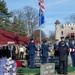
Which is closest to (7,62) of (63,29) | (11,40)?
(11,40)

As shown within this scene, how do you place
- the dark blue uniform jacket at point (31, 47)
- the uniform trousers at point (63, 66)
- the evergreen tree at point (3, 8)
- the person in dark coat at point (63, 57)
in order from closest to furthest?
1. the person in dark coat at point (63, 57)
2. the uniform trousers at point (63, 66)
3. the dark blue uniform jacket at point (31, 47)
4. the evergreen tree at point (3, 8)

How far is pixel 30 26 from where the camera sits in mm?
83562

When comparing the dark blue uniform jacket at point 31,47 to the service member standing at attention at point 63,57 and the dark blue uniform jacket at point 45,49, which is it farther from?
the service member standing at attention at point 63,57

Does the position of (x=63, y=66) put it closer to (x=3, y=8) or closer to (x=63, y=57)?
(x=63, y=57)

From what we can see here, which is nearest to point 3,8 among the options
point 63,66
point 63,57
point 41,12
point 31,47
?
point 41,12

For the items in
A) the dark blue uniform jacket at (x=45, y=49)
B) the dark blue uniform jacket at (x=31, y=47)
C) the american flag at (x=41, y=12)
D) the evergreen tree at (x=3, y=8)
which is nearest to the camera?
the dark blue uniform jacket at (x=31, y=47)

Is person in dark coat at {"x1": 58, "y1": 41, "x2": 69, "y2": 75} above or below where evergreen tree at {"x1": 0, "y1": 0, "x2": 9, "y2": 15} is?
below

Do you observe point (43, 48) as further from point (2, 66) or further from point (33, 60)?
point (2, 66)

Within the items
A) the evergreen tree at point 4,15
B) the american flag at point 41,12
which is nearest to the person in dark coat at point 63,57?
the american flag at point 41,12

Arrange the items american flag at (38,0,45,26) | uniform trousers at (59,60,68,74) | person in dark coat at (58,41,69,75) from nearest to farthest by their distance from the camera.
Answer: person in dark coat at (58,41,69,75) < uniform trousers at (59,60,68,74) < american flag at (38,0,45,26)

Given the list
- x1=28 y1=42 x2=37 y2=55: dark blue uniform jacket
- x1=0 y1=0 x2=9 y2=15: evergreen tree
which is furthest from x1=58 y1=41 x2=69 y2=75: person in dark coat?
x1=0 y1=0 x2=9 y2=15: evergreen tree

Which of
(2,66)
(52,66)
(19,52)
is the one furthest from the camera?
(19,52)

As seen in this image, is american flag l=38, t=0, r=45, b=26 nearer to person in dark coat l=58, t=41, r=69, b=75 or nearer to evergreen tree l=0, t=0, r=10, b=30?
person in dark coat l=58, t=41, r=69, b=75

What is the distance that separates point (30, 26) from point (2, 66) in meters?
72.2
